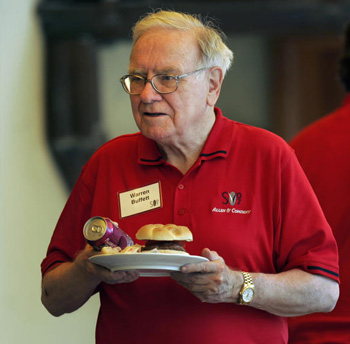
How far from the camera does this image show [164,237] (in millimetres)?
2158

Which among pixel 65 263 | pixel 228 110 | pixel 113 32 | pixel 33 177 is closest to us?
pixel 65 263

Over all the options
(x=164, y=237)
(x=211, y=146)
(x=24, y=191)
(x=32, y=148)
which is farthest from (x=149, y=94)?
(x=32, y=148)

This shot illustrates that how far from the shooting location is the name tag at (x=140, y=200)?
8.05ft

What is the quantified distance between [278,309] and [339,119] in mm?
969

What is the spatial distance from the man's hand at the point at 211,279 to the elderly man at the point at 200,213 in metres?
0.02

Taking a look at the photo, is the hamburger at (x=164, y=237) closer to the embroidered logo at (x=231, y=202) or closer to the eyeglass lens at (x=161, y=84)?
the embroidered logo at (x=231, y=202)

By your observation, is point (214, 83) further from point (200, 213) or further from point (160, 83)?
point (200, 213)

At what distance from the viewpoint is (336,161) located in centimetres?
289

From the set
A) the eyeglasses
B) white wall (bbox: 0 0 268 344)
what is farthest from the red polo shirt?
white wall (bbox: 0 0 268 344)

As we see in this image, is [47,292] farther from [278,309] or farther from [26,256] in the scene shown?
[26,256]

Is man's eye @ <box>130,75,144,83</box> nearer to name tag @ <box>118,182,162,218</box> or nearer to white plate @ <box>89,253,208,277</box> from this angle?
name tag @ <box>118,182,162,218</box>

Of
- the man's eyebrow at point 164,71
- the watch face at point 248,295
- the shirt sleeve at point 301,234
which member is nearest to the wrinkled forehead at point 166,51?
the man's eyebrow at point 164,71

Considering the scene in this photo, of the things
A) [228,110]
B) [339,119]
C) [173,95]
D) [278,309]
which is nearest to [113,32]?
[228,110]

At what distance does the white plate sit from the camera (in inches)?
79.4
